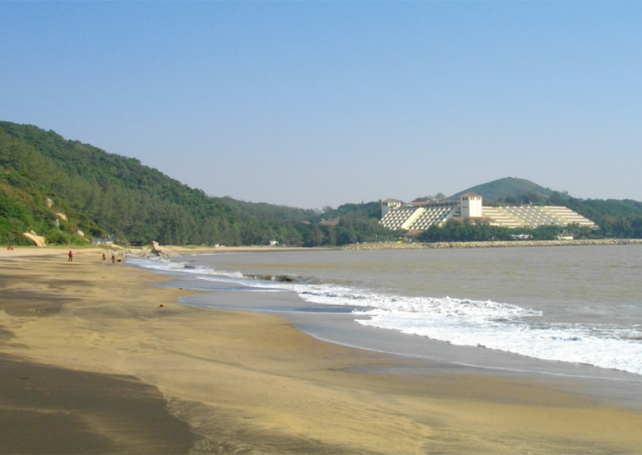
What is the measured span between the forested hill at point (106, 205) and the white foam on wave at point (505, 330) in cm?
4694

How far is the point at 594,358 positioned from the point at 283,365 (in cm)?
430

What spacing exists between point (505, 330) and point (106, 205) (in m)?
98.7

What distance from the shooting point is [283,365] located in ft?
26.3

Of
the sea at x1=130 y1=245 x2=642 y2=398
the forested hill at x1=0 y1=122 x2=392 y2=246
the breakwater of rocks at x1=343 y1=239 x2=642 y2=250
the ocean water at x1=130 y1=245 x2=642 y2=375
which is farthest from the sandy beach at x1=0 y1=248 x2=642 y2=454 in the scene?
the breakwater of rocks at x1=343 y1=239 x2=642 y2=250

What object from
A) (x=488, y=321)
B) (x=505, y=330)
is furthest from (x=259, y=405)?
(x=488, y=321)

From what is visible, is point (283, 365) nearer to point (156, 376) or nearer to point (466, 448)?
point (156, 376)

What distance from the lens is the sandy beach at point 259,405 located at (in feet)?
14.1

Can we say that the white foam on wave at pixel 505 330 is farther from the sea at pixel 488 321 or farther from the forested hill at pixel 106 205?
the forested hill at pixel 106 205

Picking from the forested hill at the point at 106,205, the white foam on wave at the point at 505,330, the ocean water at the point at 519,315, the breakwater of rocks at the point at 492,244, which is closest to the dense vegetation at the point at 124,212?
the forested hill at the point at 106,205

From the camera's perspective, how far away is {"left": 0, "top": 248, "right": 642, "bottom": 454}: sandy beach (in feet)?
14.1

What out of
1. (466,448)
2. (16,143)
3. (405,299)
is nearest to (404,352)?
(466,448)

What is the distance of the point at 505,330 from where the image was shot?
37.2 ft

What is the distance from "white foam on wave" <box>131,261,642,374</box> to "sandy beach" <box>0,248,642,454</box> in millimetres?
2113

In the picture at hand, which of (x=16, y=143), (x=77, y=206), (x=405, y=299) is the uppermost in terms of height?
(x=16, y=143)
